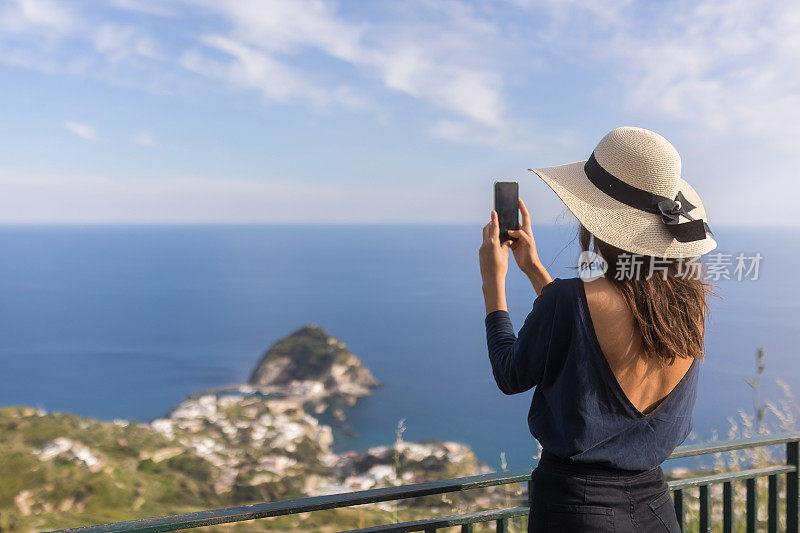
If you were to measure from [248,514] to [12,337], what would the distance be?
310 ft

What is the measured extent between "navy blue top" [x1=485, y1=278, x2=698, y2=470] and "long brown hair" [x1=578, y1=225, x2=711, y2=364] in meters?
0.09

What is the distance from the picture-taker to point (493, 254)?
4.24 ft

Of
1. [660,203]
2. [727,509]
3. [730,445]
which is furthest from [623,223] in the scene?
[727,509]

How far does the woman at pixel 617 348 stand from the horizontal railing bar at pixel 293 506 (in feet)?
0.89

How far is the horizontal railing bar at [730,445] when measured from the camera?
5.53ft

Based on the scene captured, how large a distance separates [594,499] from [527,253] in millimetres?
553

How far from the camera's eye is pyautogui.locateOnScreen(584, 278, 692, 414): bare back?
41.3 inches

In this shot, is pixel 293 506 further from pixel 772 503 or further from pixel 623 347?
pixel 772 503

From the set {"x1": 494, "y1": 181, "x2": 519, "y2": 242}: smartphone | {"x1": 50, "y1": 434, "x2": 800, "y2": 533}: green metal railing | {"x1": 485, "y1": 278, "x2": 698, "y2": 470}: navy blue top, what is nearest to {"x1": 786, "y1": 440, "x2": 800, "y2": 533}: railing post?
{"x1": 50, "y1": 434, "x2": 800, "y2": 533}: green metal railing

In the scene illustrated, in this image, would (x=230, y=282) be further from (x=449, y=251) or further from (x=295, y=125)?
(x=449, y=251)

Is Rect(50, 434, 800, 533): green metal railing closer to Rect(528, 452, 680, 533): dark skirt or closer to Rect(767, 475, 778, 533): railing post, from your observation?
Rect(767, 475, 778, 533): railing post

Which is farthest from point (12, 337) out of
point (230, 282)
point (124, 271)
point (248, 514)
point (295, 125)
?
point (248, 514)

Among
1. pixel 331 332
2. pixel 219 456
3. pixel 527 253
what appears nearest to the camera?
pixel 527 253

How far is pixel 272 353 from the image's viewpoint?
62219 mm
